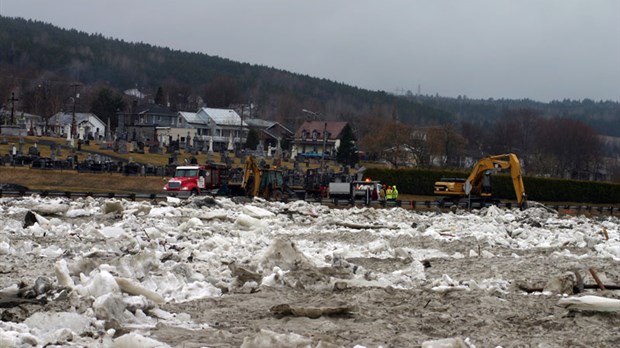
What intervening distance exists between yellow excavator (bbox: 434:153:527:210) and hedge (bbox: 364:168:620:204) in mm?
9125

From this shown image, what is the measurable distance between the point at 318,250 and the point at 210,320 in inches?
289

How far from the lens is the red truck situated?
41125mm

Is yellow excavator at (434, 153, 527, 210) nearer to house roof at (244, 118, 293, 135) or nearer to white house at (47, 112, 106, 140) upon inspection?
white house at (47, 112, 106, 140)

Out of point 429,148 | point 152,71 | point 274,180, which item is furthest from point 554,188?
point 152,71

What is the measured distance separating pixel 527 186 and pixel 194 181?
29.2m

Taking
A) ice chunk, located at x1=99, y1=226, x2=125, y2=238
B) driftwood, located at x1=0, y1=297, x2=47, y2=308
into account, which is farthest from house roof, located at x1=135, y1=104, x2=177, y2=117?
driftwood, located at x1=0, y1=297, x2=47, y2=308

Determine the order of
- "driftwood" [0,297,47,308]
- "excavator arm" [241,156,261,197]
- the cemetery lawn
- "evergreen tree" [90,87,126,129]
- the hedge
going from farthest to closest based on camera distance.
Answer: "evergreen tree" [90,87,126,129] < the hedge < the cemetery lawn < "excavator arm" [241,156,261,197] < "driftwood" [0,297,47,308]

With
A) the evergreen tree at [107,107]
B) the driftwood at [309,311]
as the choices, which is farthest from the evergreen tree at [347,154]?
the driftwood at [309,311]

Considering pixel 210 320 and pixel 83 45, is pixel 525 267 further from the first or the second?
pixel 83 45

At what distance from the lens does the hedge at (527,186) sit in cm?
5844

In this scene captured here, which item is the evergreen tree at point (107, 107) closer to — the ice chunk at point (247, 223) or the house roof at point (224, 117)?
the house roof at point (224, 117)

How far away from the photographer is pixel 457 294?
10.0 m

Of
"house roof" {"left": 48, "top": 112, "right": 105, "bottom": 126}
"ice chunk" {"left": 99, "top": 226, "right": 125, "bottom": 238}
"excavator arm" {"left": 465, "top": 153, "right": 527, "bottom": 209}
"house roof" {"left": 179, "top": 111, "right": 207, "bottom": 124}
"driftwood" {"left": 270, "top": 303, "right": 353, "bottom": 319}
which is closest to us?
"driftwood" {"left": 270, "top": 303, "right": 353, "bottom": 319}

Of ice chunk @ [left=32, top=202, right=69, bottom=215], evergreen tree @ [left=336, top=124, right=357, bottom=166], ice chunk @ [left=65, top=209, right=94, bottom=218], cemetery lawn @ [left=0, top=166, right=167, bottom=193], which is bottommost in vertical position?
cemetery lawn @ [left=0, top=166, right=167, bottom=193]
